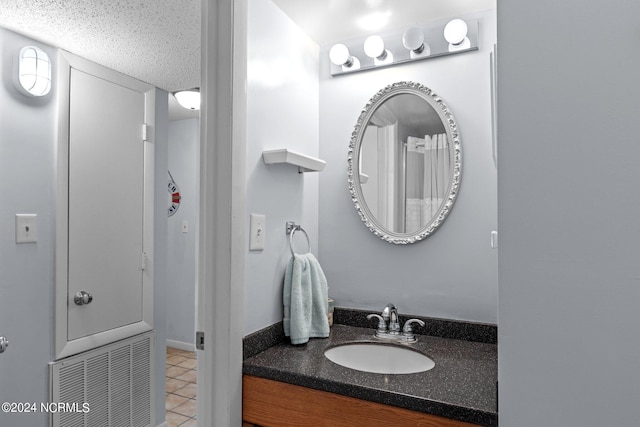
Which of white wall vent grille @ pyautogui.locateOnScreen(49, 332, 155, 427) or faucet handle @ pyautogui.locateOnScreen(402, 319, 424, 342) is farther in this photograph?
white wall vent grille @ pyautogui.locateOnScreen(49, 332, 155, 427)

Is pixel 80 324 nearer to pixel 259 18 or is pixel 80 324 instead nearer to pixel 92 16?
pixel 92 16

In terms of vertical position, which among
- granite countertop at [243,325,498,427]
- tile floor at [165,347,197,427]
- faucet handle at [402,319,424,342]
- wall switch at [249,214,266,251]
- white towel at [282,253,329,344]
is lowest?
tile floor at [165,347,197,427]

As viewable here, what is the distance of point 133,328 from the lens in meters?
2.38

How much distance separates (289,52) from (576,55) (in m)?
1.10

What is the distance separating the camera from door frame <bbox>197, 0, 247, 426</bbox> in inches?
46.8

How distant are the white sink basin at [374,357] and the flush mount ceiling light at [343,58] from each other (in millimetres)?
1173

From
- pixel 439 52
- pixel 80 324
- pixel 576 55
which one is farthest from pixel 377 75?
pixel 80 324

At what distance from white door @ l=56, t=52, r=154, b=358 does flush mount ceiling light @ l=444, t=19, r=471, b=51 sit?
186 cm

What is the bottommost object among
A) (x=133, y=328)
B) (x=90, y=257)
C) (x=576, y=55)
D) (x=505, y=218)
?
(x=133, y=328)

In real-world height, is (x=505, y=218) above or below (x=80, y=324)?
above

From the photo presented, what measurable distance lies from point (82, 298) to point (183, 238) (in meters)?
1.81

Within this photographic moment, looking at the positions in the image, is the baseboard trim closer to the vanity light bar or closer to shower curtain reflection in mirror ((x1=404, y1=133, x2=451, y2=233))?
shower curtain reflection in mirror ((x1=404, y1=133, x2=451, y2=233))

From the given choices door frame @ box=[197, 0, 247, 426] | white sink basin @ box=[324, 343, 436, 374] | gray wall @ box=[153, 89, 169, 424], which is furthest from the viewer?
gray wall @ box=[153, 89, 169, 424]

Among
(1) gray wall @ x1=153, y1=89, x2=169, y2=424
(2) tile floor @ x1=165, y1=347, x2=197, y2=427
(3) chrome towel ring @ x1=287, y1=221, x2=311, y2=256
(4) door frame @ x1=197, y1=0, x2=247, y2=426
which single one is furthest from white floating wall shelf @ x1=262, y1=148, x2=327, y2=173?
(2) tile floor @ x1=165, y1=347, x2=197, y2=427
